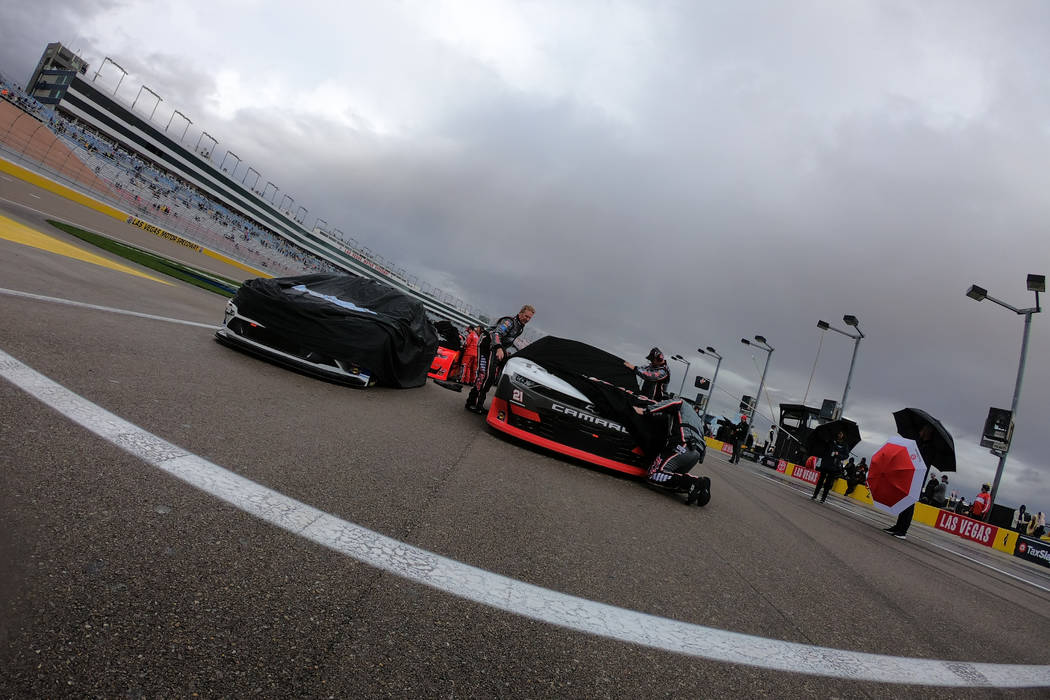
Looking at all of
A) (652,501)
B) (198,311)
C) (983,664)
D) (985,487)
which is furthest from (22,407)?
(985,487)

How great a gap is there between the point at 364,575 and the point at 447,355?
826cm

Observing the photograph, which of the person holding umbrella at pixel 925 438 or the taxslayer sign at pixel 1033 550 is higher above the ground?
the person holding umbrella at pixel 925 438

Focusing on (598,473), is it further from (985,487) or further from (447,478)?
(985,487)

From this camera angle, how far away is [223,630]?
4.59ft

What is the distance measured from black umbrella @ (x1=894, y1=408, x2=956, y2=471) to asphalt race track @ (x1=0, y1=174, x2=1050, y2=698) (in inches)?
119

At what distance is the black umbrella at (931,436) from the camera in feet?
23.6

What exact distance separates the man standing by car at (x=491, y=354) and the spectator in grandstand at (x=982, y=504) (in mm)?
16198

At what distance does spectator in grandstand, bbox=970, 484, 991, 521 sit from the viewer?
593 inches

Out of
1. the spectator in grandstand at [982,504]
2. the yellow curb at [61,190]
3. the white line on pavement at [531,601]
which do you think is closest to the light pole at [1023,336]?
the spectator in grandstand at [982,504]

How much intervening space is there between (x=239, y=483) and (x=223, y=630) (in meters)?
1.08

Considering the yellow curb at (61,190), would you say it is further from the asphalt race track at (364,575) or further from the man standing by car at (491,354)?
the man standing by car at (491,354)

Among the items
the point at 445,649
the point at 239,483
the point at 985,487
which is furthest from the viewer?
the point at 985,487

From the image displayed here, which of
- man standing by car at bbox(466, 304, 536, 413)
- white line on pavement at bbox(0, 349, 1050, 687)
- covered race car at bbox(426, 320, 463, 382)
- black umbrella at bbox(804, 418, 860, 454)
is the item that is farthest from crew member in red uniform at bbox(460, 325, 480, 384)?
white line on pavement at bbox(0, 349, 1050, 687)

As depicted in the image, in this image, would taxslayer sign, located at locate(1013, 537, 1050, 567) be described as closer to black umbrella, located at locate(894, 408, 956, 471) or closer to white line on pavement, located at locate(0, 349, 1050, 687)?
black umbrella, located at locate(894, 408, 956, 471)
